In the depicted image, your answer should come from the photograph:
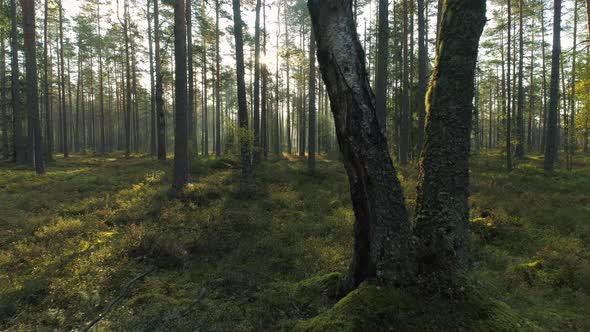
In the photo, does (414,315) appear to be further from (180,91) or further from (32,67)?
(32,67)

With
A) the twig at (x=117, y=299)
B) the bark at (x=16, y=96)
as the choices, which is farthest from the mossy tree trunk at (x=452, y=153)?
the bark at (x=16, y=96)

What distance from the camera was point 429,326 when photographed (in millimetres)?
2350

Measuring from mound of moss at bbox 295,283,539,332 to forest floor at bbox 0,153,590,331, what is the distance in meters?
Result: 0.33

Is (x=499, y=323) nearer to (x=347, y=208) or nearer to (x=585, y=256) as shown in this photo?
(x=585, y=256)

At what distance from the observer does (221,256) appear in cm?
592

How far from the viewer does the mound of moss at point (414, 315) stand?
7.77 feet

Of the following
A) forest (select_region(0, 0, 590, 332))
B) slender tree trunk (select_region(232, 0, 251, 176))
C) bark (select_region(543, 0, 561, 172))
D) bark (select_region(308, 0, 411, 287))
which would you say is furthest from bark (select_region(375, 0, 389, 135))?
bark (select_region(543, 0, 561, 172))

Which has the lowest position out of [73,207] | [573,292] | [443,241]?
[573,292]

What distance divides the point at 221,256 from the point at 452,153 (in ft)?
16.0

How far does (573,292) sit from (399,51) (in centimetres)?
1802

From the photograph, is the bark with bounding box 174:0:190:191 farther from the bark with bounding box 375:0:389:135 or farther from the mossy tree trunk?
the mossy tree trunk

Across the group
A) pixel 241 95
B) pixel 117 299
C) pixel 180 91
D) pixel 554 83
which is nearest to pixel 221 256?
pixel 117 299

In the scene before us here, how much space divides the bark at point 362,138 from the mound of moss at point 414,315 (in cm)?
20

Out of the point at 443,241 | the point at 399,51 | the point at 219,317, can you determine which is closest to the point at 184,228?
the point at 219,317
